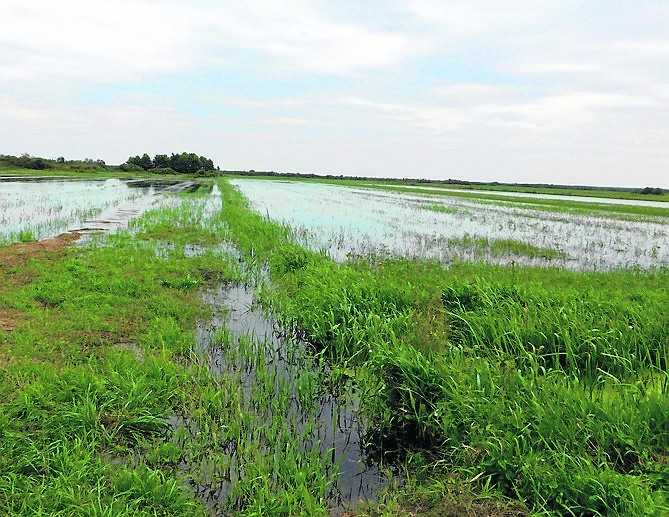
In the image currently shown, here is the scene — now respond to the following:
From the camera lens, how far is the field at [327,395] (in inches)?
124

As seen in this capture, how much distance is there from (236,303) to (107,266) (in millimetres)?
3679

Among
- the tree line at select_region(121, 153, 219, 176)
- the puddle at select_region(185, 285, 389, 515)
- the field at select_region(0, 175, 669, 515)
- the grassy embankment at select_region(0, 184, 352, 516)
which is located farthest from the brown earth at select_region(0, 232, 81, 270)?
the tree line at select_region(121, 153, 219, 176)

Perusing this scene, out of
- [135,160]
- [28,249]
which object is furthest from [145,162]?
[28,249]

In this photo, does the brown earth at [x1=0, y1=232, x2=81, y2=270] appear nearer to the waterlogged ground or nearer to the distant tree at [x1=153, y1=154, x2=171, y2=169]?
the waterlogged ground

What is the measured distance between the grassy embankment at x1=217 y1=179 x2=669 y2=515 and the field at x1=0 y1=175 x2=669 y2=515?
0.02 metres

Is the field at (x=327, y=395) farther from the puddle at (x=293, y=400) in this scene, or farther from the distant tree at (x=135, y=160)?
the distant tree at (x=135, y=160)

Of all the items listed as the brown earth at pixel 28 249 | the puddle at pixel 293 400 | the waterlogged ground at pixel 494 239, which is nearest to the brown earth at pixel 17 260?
the brown earth at pixel 28 249

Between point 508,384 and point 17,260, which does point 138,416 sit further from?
point 17,260

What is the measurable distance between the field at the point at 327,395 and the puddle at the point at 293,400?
3 centimetres

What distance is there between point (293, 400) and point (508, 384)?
230 centimetres

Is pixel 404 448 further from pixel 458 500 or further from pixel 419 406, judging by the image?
pixel 458 500

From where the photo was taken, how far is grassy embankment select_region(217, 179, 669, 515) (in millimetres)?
3180

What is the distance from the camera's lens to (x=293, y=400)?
4.79 m

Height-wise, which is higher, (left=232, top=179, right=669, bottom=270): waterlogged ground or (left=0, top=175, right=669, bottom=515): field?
(left=232, top=179, right=669, bottom=270): waterlogged ground
